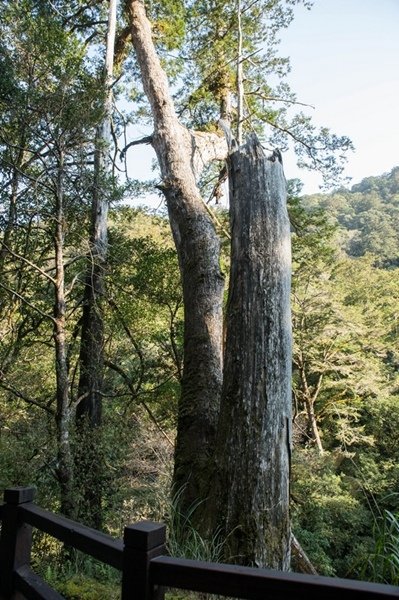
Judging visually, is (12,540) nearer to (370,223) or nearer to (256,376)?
(256,376)

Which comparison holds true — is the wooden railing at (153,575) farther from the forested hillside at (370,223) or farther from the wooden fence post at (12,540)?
the forested hillside at (370,223)

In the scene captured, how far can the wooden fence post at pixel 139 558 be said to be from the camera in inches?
45.7

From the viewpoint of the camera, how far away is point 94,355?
5812mm

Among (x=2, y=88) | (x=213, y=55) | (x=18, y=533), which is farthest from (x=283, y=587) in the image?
(x=213, y=55)

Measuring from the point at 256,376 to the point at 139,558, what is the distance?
1986 mm

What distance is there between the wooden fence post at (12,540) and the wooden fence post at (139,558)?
82 centimetres

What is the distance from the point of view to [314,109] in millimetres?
7664

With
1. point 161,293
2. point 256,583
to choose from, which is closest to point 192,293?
point 161,293

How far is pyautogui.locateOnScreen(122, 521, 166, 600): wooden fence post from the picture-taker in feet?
3.81

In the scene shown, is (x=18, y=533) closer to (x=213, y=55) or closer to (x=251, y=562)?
(x=251, y=562)

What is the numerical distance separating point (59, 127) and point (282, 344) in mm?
3326

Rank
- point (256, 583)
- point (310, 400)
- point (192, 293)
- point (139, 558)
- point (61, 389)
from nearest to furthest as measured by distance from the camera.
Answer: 1. point (256, 583)
2. point (139, 558)
3. point (61, 389)
4. point (192, 293)
5. point (310, 400)

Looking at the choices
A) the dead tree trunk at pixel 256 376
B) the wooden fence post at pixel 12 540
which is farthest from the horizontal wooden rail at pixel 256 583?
the dead tree trunk at pixel 256 376

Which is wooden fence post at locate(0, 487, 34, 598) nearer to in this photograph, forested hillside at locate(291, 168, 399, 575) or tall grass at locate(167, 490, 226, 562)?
tall grass at locate(167, 490, 226, 562)
